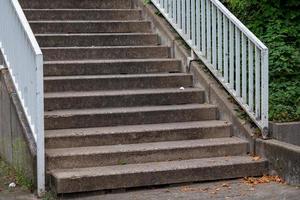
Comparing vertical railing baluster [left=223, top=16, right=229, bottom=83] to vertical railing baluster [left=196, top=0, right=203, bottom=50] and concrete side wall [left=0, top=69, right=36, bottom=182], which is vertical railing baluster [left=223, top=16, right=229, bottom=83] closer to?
vertical railing baluster [left=196, top=0, right=203, bottom=50]

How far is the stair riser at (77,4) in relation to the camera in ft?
29.6

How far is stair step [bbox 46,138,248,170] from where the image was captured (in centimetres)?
604

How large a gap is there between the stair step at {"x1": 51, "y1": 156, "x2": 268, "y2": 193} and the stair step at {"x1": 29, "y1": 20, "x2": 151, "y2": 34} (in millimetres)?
3103

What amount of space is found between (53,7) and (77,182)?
419 cm

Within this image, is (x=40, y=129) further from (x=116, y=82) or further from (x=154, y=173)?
(x=116, y=82)

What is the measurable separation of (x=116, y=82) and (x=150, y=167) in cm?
178

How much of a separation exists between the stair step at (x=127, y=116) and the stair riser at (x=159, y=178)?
106cm

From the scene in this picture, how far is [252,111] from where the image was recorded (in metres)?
6.61

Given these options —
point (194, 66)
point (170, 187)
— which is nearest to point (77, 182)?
point (170, 187)

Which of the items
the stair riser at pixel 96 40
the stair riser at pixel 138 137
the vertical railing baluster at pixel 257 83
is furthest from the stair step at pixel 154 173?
the stair riser at pixel 96 40

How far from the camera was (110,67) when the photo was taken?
7.84m

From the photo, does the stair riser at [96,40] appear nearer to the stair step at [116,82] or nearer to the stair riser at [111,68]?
the stair riser at [111,68]

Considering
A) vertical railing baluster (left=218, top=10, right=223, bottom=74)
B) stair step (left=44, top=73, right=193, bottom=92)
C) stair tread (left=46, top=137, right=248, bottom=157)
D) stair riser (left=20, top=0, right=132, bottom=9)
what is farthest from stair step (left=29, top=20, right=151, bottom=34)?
stair tread (left=46, top=137, right=248, bottom=157)

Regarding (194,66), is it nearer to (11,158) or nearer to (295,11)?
(295,11)
